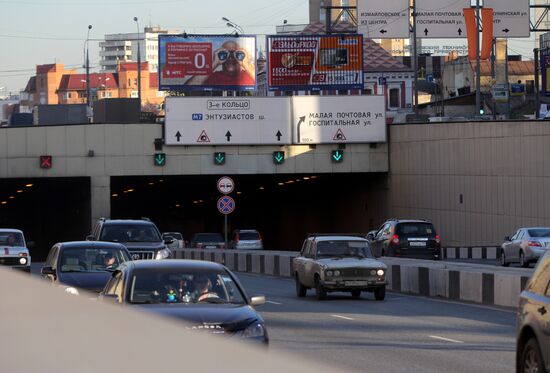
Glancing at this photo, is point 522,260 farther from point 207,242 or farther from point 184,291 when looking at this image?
point 184,291

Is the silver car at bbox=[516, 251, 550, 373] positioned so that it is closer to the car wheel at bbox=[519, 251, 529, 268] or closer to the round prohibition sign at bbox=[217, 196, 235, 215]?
the car wheel at bbox=[519, 251, 529, 268]

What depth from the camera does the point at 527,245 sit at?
1435 inches

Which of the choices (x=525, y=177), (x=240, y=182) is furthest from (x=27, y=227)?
(x=525, y=177)

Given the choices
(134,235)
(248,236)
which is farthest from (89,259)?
(248,236)

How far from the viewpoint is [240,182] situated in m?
72.1

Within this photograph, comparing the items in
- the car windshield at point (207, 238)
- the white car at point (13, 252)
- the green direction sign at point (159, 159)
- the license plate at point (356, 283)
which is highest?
the green direction sign at point (159, 159)

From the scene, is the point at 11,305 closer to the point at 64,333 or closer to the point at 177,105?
the point at 64,333

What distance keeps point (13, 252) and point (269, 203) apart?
53246mm

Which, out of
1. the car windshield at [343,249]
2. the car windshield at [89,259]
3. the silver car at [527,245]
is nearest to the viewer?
the car windshield at [89,259]

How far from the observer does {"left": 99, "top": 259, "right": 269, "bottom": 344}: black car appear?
12109mm

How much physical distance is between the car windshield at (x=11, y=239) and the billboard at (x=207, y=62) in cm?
2904

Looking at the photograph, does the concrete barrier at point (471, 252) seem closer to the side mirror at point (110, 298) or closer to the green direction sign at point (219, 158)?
the green direction sign at point (219, 158)

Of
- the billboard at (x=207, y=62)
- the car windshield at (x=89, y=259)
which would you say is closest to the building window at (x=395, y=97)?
the billboard at (x=207, y=62)

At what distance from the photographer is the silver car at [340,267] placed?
26.0m
